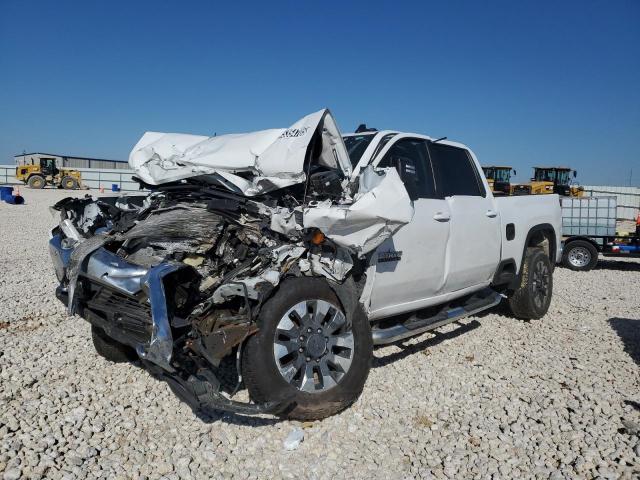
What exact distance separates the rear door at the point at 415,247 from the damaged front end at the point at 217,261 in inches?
12.7

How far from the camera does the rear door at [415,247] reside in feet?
12.9

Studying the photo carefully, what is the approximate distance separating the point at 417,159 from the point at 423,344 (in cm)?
185

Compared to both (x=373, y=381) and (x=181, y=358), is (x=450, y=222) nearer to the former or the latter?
(x=373, y=381)

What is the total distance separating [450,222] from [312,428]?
88.0 inches

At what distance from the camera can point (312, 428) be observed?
331 centimetres

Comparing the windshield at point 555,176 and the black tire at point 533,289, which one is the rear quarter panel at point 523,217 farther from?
the windshield at point 555,176

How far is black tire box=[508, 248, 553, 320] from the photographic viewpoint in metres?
5.88

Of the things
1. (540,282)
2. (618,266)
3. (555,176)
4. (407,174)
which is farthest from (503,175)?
(407,174)

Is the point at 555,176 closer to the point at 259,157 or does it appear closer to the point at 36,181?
the point at 259,157

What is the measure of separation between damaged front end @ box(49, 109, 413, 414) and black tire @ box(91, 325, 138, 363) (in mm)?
619

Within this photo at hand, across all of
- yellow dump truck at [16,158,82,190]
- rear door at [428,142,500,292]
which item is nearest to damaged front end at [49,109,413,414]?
rear door at [428,142,500,292]

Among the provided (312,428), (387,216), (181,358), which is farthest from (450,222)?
(181,358)

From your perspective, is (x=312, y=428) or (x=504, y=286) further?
(x=504, y=286)

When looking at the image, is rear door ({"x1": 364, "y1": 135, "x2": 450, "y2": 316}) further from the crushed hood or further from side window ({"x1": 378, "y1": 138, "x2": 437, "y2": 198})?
the crushed hood
